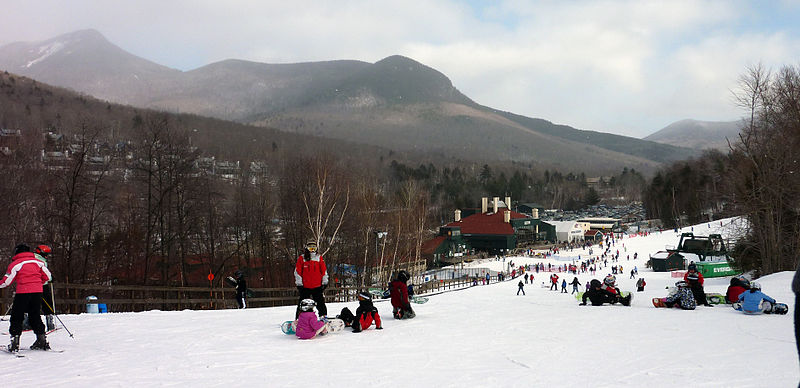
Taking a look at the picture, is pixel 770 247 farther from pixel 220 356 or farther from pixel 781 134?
pixel 220 356

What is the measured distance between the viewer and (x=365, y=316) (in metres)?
10.7

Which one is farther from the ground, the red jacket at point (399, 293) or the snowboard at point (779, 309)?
the red jacket at point (399, 293)

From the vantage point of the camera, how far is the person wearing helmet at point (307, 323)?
9648 mm

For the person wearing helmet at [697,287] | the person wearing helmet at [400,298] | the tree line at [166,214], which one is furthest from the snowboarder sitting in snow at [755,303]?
the tree line at [166,214]

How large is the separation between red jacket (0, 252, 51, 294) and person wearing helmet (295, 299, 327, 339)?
4.24m

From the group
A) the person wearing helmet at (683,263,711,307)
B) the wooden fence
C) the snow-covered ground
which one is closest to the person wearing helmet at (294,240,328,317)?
the snow-covered ground

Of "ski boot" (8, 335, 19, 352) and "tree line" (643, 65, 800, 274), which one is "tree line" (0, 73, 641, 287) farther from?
"tree line" (643, 65, 800, 274)

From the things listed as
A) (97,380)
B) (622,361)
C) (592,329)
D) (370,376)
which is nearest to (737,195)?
(592,329)

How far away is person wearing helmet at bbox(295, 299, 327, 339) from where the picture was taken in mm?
9648

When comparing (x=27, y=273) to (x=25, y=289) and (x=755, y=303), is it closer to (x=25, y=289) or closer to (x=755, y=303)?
(x=25, y=289)

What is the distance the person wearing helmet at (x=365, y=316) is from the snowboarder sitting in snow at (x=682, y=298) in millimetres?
8168

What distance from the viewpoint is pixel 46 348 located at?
26.8ft

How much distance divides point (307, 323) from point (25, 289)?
4.59 m

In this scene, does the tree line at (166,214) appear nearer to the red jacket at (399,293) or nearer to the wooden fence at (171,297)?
the wooden fence at (171,297)
